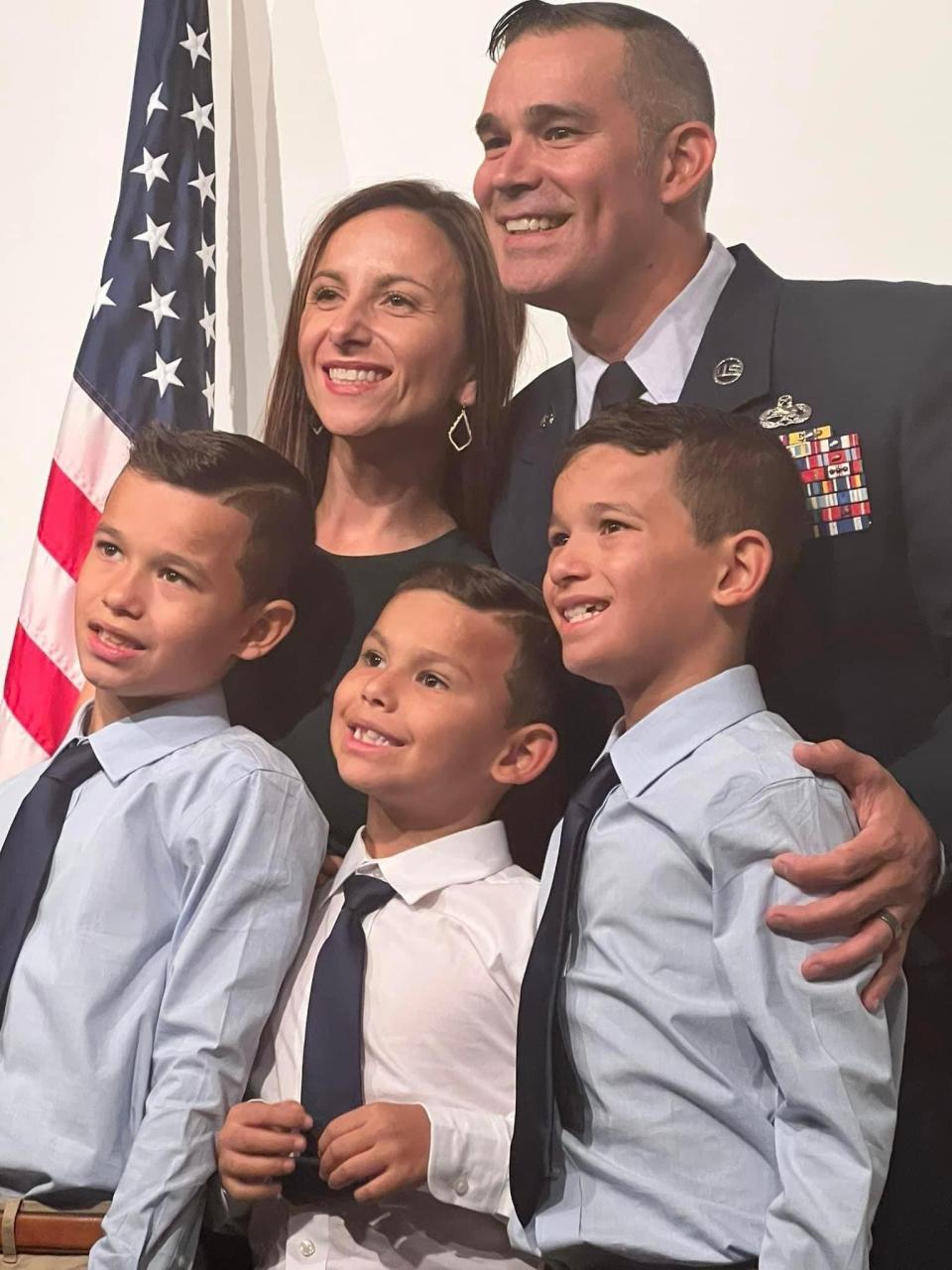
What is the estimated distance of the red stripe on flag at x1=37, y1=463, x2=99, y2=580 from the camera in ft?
7.02

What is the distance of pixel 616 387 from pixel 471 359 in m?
0.24

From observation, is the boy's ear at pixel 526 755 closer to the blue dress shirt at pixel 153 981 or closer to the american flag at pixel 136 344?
the blue dress shirt at pixel 153 981

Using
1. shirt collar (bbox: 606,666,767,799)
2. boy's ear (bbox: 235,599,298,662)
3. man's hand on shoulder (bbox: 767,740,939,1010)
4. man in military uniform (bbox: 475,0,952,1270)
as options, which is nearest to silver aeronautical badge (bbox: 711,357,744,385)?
man in military uniform (bbox: 475,0,952,1270)

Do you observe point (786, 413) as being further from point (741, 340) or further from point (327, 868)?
point (327, 868)

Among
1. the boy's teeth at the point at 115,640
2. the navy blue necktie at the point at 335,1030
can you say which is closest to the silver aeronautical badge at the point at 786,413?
the navy blue necktie at the point at 335,1030

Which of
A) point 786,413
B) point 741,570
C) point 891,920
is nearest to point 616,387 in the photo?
point 786,413

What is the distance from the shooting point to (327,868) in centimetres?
176

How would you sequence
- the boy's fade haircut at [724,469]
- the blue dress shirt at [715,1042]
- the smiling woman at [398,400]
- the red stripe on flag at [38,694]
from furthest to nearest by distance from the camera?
the red stripe on flag at [38,694] < the smiling woman at [398,400] < the boy's fade haircut at [724,469] < the blue dress shirt at [715,1042]

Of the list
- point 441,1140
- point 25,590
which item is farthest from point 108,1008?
point 25,590

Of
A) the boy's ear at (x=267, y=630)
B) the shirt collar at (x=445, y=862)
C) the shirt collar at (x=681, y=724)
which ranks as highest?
the boy's ear at (x=267, y=630)

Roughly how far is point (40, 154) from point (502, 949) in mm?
1374

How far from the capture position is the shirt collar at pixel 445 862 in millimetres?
1643

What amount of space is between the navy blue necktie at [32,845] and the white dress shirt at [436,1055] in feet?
0.97

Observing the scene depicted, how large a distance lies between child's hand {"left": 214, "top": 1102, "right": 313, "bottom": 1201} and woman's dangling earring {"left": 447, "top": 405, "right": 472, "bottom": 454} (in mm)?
771
